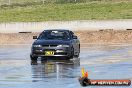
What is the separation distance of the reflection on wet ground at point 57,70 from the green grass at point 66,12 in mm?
27095

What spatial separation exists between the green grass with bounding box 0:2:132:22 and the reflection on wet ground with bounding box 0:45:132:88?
2709 centimetres

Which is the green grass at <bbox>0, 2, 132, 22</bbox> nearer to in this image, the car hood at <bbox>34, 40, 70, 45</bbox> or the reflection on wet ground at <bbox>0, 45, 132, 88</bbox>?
the reflection on wet ground at <bbox>0, 45, 132, 88</bbox>

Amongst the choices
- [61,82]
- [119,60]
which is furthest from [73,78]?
[119,60]

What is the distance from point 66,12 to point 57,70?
39.3m

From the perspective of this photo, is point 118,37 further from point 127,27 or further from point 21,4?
point 21,4

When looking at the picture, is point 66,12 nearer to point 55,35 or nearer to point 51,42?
point 55,35

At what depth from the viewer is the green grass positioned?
198 ft

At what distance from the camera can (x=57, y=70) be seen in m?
24.9

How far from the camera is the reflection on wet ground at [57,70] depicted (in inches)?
794

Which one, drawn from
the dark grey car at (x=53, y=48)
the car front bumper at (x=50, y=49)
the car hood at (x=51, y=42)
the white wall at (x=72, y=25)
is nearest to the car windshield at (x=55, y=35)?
the dark grey car at (x=53, y=48)

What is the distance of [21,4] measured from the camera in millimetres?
73438

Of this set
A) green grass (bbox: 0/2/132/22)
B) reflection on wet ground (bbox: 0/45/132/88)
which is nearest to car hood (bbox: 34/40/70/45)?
reflection on wet ground (bbox: 0/45/132/88)

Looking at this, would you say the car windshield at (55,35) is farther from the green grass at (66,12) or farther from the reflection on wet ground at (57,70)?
the green grass at (66,12)

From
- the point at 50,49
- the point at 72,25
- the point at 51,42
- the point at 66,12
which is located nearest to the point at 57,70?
the point at 50,49
